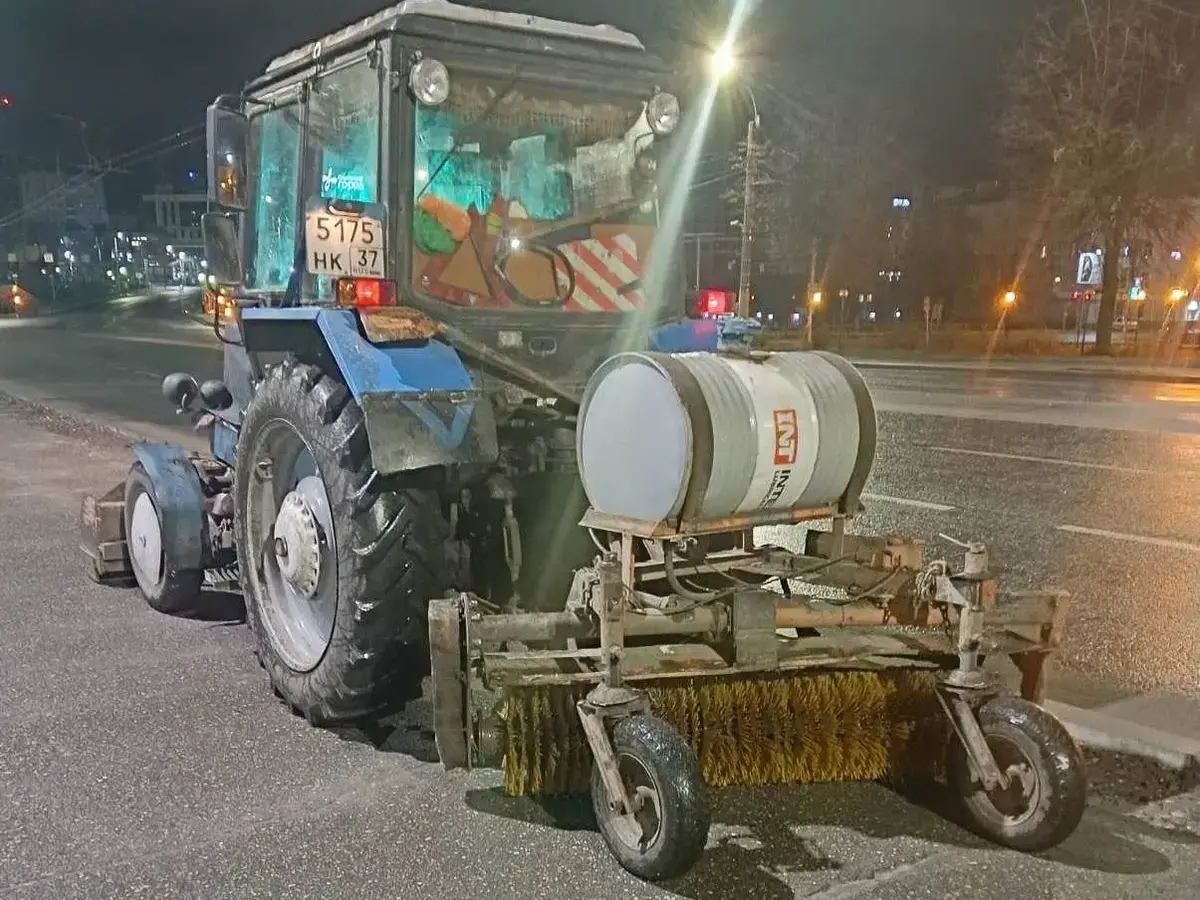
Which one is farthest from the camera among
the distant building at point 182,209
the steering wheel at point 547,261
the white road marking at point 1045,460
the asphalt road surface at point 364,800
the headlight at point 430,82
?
the white road marking at point 1045,460

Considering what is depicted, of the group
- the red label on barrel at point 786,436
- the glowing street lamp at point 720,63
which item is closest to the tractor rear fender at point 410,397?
the red label on barrel at point 786,436

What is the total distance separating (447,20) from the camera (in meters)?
4.16

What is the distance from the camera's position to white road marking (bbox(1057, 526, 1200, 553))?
7.25 metres

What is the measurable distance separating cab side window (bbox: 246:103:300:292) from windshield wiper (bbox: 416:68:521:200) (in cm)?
89

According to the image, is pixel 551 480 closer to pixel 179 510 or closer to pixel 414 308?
pixel 414 308

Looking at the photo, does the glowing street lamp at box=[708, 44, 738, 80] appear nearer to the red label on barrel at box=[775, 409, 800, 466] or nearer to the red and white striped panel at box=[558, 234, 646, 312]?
the red and white striped panel at box=[558, 234, 646, 312]

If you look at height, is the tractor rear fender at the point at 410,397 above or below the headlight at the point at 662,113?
below

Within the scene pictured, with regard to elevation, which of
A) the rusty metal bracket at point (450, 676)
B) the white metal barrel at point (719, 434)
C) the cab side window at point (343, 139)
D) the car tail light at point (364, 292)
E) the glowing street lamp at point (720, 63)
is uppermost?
the glowing street lamp at point (720, 63)

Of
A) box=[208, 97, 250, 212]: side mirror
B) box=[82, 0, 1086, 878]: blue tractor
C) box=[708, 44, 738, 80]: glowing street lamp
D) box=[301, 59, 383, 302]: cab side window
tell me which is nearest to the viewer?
box=[82, 0, 1086, 878]: blue tractor

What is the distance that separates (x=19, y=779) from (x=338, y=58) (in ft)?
10.3

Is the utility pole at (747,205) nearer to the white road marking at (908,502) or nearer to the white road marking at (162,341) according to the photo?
the white road marking at (908,502)

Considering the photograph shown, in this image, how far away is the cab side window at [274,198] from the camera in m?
4.96

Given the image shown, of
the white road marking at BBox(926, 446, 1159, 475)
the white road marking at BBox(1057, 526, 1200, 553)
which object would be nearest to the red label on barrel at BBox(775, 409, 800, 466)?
the white road marking at BBox(1057, 526, 1200, 553)

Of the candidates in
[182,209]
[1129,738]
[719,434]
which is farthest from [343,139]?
[182,209]
